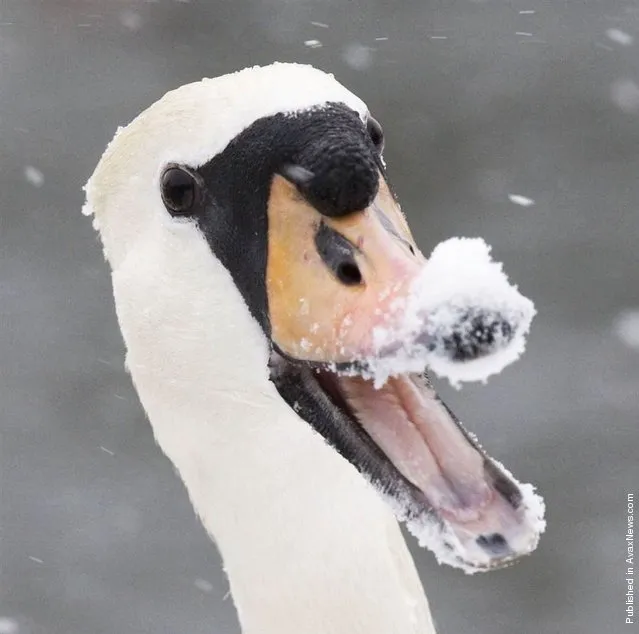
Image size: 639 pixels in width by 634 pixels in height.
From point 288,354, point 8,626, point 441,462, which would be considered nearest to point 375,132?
point 288,354

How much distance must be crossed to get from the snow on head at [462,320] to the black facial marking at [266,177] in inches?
6.3

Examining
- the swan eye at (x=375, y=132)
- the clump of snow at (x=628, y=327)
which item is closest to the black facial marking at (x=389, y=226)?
the swan eye at (x=375, y=132)

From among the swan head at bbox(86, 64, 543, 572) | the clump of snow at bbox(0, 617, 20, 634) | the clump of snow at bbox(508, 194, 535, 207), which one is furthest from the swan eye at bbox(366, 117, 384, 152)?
the clump of snow at bbox(508, 194, 535, 207)

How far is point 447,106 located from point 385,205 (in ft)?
12.1

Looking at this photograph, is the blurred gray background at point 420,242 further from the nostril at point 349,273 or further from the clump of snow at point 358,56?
the nostril at point 349,273

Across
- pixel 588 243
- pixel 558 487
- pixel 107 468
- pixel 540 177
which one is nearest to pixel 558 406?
pixel 558 487

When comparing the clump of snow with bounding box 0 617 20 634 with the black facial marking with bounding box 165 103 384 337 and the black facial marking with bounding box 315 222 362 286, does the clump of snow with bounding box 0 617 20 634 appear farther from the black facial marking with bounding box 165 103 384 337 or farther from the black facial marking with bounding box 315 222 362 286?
the black facial marking with bounding box 315 222 362 286

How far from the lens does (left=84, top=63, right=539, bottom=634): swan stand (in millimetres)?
1292

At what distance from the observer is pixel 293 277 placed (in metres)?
1.37

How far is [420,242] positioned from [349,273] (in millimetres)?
3127

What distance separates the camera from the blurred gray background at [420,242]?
3705 mm

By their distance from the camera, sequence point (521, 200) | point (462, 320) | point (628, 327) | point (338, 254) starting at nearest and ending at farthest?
point (462, 320) → point (338, 254) → point (628, 327) → point (521, 200)

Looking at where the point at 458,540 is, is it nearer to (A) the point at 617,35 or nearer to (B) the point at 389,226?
(B) the point at 389,226

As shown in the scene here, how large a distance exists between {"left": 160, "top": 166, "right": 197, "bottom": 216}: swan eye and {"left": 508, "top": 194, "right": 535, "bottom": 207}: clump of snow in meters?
3.19
